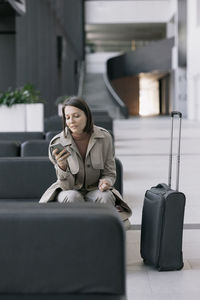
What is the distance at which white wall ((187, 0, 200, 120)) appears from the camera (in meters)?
40.0

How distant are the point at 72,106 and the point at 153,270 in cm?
136

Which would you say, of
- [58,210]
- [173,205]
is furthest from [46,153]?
[58,210]

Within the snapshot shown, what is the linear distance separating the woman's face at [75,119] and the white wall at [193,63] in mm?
35012

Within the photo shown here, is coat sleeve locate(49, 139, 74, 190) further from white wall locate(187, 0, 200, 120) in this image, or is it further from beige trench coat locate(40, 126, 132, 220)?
white wall locate(187, 0, 200, 120)

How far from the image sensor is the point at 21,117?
1602 centimetres

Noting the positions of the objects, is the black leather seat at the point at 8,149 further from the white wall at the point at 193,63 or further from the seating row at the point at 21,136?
the white wall at the point at 193,63

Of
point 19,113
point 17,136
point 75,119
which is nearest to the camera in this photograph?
point 75,119

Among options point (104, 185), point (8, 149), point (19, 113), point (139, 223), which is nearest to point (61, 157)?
point (104, 185)

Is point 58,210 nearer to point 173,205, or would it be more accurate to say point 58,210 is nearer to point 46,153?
point 173,205

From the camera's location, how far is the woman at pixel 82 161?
511cm

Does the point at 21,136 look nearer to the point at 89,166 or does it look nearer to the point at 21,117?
the point at 21,117

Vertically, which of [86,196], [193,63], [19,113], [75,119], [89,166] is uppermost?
[193,63]

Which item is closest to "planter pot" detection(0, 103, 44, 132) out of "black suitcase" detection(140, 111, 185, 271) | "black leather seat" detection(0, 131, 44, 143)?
"black leather seat" detection(0, 131, 44, 143)

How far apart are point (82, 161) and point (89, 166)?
0.07 m
